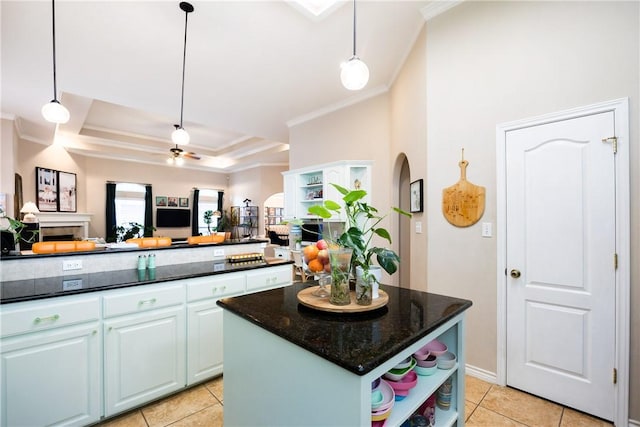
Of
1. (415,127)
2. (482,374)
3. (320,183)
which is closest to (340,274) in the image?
(482,374)

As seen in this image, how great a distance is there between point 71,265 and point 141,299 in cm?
70

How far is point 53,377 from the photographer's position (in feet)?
5.39

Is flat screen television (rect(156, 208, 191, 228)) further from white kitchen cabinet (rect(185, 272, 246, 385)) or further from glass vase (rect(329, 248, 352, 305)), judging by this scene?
glass vase (rect(329, 248, 352, 305))

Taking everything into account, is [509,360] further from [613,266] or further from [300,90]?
[300,90]

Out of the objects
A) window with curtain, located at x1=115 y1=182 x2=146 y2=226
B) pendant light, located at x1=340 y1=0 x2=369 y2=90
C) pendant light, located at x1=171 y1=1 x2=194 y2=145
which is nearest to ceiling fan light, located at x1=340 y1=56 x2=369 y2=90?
pendant light, located at x1=340 y1=0 x2=369 y2=90

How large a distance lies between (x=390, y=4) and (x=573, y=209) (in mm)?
2194

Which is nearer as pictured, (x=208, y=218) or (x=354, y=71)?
(x=354, y=71)

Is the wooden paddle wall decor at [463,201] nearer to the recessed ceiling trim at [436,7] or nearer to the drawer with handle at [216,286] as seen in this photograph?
the recessed ceiling trim at [436,7]

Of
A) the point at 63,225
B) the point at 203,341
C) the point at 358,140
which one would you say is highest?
the point at 358,140

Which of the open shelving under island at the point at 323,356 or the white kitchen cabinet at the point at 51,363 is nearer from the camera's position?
the open shelving under island at the point at 323,356

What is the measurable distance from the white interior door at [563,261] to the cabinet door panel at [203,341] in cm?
234

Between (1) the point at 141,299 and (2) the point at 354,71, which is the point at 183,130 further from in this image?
(2) the point at 354,71

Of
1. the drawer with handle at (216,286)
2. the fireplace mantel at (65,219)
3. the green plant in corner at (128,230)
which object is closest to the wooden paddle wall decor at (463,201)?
the drawer with handle at (216,286)

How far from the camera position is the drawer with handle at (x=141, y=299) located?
1.83 metres
